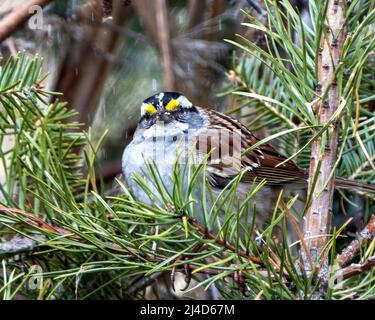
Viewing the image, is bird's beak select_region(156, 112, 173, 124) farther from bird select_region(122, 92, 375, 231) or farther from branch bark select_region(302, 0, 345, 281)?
branch bark select_region(302, 0, 345, 281)

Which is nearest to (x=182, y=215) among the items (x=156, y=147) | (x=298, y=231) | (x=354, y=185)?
(x=298, y=231)

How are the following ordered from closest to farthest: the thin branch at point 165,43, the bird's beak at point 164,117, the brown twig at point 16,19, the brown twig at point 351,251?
the brown twig at point 351,251
the brown twig at point 16,19
the thin branch at point 165,43
the bird's beak at point 164,117

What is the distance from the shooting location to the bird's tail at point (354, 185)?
1.75m

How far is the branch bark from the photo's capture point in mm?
1157

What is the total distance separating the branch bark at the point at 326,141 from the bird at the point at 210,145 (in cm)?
68

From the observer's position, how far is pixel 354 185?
175 centimetres

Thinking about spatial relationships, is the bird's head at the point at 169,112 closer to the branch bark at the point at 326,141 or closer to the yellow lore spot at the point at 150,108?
the yellow lore spot at the point at 150,108

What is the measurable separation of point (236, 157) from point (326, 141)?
734 mm

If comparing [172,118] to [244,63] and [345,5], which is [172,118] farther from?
[345,5]

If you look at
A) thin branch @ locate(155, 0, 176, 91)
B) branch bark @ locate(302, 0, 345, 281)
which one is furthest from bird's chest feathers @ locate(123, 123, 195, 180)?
branch bark @ locate(302, 0, 345, 281)

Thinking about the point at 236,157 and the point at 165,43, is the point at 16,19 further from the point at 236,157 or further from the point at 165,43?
the point at 236,157

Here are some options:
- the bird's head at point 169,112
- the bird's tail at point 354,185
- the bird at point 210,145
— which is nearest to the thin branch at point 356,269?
the bird's tail at point 354,185

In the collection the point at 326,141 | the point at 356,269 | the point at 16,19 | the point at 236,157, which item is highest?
the point at 16,19

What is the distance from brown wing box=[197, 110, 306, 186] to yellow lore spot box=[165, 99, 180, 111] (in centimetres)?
12
